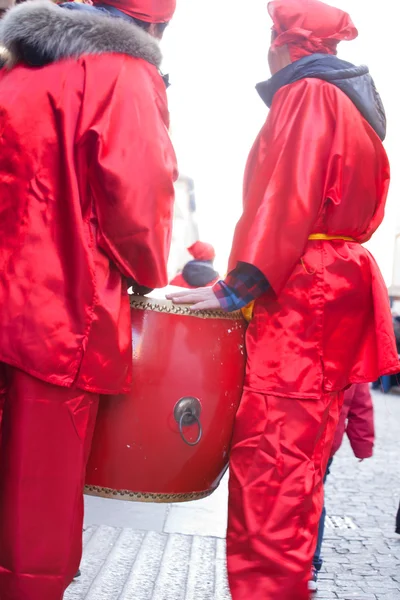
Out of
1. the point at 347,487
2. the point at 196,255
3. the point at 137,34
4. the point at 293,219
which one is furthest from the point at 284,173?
the point at 196,255

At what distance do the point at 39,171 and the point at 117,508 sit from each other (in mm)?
2959

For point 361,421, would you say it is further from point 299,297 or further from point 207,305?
point 207,305

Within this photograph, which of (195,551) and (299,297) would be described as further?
(195,551)

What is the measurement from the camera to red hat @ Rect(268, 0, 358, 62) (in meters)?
2.47

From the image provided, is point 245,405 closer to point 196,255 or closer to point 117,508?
point 117,508

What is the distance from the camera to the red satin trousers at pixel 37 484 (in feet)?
6.39

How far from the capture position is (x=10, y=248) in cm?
199

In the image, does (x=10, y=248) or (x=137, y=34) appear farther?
(x=137, y=34)

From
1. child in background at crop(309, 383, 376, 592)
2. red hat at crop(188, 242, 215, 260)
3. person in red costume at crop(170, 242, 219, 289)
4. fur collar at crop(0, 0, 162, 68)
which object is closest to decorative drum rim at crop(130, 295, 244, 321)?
fur collar at crop(0, 0, 162, 68)

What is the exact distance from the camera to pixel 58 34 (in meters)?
2.02

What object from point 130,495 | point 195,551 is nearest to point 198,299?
point 130,495

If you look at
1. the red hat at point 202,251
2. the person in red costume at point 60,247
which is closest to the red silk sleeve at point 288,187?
the person in red costume at point 60,247

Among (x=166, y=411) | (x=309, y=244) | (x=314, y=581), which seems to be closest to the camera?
(x=166, y=411)

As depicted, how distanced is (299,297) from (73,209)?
2.59 ft
